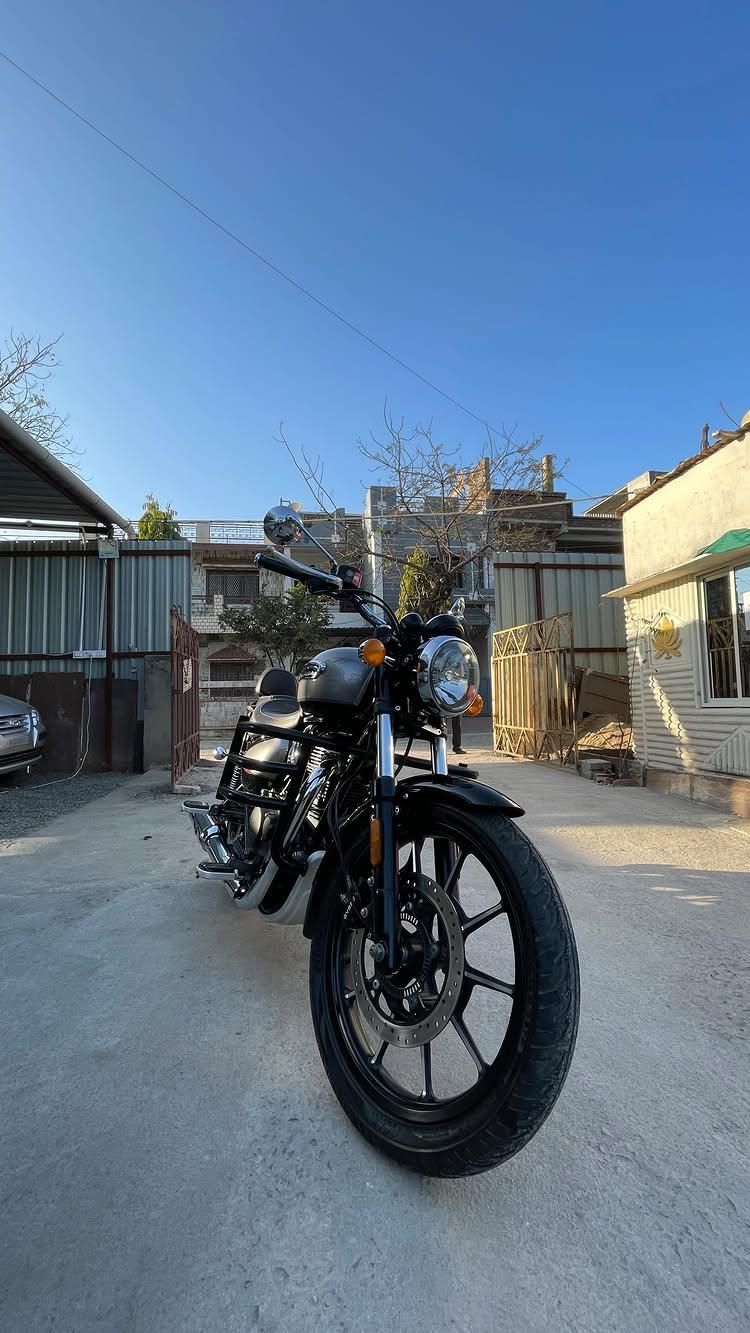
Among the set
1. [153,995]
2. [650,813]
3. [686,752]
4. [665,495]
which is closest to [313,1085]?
[153,995]

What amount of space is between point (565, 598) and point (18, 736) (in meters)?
9.89

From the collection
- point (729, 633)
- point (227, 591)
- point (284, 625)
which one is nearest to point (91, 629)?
point (729, 633)

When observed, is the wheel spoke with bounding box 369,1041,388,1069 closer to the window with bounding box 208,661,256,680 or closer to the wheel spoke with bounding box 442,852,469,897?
the wheel spoke with bounding box 442,852,469,897

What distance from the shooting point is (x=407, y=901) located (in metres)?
1.55

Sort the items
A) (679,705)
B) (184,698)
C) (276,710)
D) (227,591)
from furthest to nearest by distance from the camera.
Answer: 1. (227,591)
2. (184,698)
3. (679,705)
4. (276,710)

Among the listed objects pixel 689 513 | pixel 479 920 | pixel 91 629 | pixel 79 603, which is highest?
pixel 689 513

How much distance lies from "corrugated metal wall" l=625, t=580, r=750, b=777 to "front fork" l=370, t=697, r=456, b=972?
17.1 feet

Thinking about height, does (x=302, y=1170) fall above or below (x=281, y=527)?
below

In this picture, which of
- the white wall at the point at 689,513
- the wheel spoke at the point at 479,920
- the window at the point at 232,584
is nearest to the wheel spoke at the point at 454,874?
the wheel spoke at the point at 479,920

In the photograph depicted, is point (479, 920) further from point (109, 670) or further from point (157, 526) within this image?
point (157, 526)

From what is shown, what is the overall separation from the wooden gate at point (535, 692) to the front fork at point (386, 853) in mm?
7678

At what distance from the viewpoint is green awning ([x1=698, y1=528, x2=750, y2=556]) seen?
5.52m

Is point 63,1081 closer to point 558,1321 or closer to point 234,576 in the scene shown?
point 558,1321

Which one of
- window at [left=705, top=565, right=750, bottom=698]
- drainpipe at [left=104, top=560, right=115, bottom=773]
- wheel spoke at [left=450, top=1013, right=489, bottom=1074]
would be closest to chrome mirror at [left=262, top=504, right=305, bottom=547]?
wheel spoke at [left=450, top=1013, right=489, bottom=1074]
